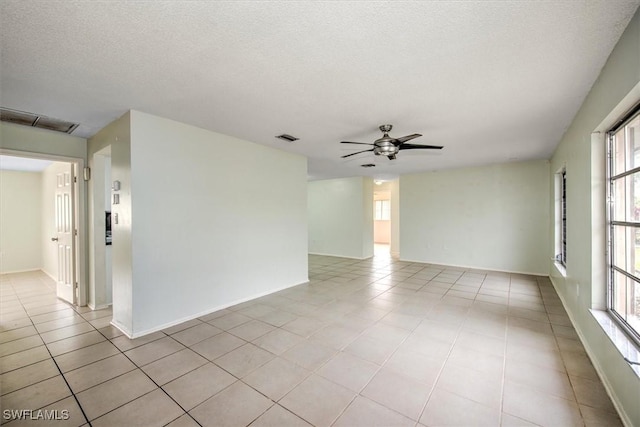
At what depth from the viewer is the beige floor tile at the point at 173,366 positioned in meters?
2.21

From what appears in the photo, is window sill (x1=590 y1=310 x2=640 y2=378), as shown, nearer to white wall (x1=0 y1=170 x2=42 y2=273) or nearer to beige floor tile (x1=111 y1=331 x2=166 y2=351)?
beige floor tile (x1=111 y1=331 x2=166 y2=351)

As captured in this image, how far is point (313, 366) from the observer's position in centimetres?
235

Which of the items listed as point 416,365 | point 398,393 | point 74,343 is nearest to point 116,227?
point 74,343

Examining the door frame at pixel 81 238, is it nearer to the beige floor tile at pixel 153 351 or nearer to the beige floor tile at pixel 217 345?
the beige floor tile at pixel 153 351

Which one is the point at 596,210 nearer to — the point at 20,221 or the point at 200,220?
the point at 200,220

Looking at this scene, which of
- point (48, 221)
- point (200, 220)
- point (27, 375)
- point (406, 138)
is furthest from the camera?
point (48, 221)

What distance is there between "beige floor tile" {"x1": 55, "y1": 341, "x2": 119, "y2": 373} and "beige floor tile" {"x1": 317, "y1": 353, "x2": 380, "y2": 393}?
2148 mm

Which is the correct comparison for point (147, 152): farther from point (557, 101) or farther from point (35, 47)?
point (557, 101)

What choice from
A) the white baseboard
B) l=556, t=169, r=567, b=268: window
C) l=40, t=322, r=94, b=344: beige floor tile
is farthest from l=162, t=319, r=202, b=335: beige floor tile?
l=556, t=169, r=567, b=268: window

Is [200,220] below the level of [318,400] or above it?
above

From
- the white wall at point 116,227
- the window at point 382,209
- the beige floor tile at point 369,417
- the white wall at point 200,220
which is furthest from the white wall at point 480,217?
the white wall at point 116,227

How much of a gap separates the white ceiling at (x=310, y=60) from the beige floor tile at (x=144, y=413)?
2555mm

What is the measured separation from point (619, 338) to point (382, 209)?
11375 mm

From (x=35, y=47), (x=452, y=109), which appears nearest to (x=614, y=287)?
(x=452, y=109)
